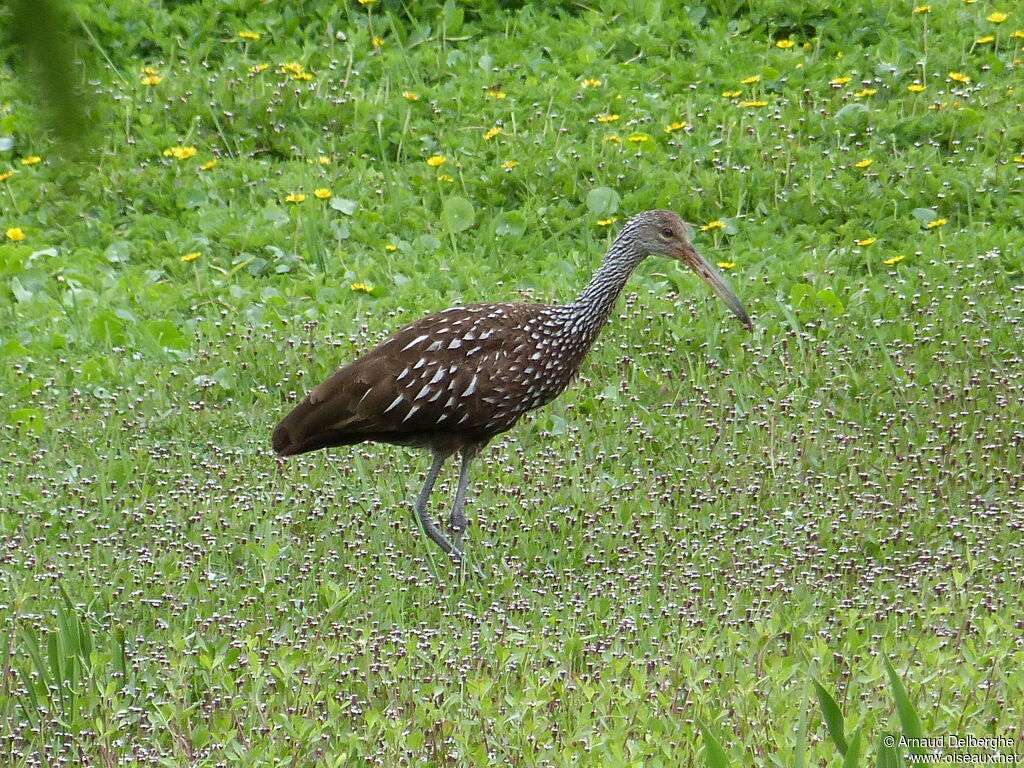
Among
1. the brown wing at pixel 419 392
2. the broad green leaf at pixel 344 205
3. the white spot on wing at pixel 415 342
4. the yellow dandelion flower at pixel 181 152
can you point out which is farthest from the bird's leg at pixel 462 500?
the yellow dandelion flower at pixel 181 152

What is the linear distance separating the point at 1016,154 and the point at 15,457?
576 cm

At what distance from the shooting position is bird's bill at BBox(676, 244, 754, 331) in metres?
6.33

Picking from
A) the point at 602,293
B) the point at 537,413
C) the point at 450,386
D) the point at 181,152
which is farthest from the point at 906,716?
the point at 181,152

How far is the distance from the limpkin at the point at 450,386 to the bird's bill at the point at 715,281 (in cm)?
60

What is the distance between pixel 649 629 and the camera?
15.5 ft

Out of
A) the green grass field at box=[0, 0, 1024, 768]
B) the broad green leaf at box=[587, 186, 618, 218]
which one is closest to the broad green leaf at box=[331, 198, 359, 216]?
the green grass field at box=[0, 0, 1024, 768]

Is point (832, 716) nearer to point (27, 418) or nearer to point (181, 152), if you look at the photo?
point (27, 418)

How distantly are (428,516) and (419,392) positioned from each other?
0.51 m

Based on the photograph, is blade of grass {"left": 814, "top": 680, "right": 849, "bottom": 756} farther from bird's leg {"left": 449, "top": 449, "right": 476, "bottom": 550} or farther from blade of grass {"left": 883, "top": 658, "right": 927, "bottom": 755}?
bird's leg {"left": 449, "top": 449, "right": 476, "bottom": 550}

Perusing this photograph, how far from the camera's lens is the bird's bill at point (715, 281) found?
20.8 ft

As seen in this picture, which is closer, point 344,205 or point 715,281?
point 715,281

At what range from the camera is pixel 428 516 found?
5.84 m

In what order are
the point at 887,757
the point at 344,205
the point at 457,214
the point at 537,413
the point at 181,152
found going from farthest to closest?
1. the point at 181,152
2. the point at 344,205
3. the point at 457,214
4. the point at 537,413
5. the point at 887,757

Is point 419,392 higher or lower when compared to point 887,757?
lower
